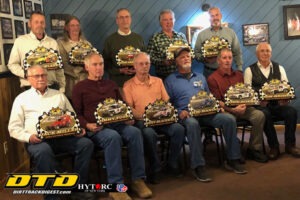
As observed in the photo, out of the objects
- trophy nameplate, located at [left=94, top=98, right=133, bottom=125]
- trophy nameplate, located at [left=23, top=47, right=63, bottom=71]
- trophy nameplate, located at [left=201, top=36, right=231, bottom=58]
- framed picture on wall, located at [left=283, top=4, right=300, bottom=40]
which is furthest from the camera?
framed picture on wall, located at [left=283, top=4, right=300, bottom=40]

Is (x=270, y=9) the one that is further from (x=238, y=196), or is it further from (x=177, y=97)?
(x=238, y=196)

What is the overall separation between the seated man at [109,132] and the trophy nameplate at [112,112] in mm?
84

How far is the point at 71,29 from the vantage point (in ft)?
13.1

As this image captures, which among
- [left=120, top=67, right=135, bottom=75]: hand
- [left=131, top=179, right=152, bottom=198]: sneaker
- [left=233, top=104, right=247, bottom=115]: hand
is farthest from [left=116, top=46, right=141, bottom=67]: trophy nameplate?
[left=131, top=179, right=152, bottom=198]: sneaker

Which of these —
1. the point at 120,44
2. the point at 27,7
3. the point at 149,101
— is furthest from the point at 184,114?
the point at 27,7

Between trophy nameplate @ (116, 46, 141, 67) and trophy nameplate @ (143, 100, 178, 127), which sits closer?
trophy nameplate @ (143, 100, 178, 127)

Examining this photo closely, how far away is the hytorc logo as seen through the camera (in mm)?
3043

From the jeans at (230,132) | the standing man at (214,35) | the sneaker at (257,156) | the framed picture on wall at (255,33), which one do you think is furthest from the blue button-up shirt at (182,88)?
the framed picture on wall at (255,33)

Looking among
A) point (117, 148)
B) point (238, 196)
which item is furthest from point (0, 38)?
point (238, 196)

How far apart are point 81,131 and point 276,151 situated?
217 centimetres

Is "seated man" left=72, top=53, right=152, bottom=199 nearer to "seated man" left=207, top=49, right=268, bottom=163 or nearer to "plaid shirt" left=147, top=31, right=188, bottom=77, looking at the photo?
"plaid shirt" left=147, top=31, right=188, bottom=77

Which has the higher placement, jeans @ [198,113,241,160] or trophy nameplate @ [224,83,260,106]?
trophy nameplate @ [224,83,260,106]

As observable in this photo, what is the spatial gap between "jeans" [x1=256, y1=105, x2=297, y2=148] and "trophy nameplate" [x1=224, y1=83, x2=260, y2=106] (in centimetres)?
30

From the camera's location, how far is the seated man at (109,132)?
10.6 ft
